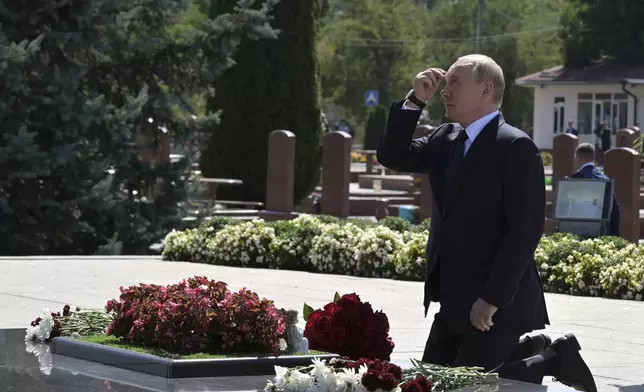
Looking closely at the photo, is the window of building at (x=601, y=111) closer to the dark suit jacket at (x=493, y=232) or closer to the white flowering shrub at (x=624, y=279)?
the white flowering shrub at (x=624, y=279)

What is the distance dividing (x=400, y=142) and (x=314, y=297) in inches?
213

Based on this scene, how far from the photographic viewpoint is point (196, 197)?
60.1 ft

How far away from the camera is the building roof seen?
56312 mm

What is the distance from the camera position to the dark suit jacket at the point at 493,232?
527cm

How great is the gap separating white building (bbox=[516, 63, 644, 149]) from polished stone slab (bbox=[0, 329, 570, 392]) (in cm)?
5212

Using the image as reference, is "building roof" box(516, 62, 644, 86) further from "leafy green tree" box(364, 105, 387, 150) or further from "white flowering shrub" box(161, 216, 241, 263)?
"white flowering shrub" box(161, 216, 241, 263)

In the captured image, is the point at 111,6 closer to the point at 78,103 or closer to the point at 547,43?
the point at 78,103

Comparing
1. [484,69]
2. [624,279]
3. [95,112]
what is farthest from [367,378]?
[95,112]

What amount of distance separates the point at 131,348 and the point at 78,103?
11.1 meters

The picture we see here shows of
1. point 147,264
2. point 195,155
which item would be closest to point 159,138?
point 195,155

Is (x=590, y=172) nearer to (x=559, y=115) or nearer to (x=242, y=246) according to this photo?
(x=242, y=246)

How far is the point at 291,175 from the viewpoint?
2041 cm

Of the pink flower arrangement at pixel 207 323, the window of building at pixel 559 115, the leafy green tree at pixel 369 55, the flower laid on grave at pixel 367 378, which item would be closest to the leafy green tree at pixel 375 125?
the leafy green tree at pixel 369 55

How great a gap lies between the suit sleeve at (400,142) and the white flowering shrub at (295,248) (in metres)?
8.37
